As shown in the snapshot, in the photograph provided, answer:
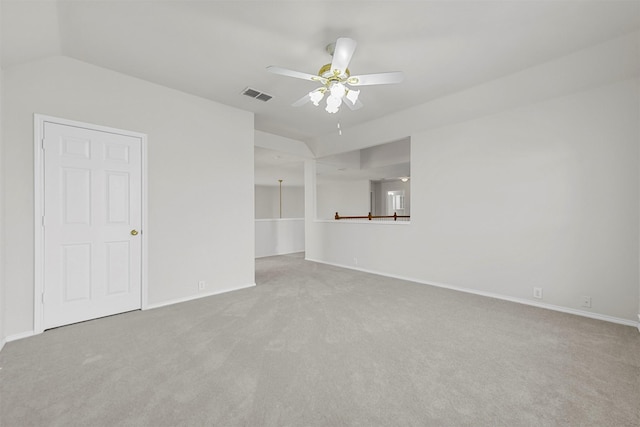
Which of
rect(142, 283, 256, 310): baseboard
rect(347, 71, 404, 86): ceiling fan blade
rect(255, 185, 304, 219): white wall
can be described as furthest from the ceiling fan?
rect(255, 185, 304, 219): white wall

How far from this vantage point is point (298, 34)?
2363 millimetres

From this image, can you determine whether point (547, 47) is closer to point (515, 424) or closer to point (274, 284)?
point (515, 424)

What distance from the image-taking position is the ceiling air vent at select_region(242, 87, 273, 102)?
343 centimetres

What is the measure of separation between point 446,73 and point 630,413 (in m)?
3.15

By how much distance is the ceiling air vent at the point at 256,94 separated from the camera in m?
3.43

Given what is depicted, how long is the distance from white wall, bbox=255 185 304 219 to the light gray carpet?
9861 millimetres

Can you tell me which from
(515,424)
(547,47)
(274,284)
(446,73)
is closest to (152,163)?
(274,284)

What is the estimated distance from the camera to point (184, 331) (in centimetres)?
259

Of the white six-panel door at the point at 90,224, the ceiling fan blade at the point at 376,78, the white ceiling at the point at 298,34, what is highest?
the white ceiling at the point at 298,34

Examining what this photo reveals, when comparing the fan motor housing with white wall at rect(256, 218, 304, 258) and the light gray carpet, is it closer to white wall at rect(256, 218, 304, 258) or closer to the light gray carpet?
the light gray carpet

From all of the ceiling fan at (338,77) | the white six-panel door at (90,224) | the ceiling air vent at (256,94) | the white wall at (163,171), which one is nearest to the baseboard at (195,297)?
the white wall at (163,171)

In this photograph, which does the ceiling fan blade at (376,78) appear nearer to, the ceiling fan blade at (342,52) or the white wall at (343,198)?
the ceiling fan blade at (342,52)

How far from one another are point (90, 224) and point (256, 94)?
2.45 meters

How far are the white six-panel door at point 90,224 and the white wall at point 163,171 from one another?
0.14 m
